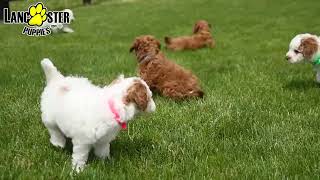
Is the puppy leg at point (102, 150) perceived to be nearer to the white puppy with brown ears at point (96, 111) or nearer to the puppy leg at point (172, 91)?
the white puppy with brown ears at point (96, 111)

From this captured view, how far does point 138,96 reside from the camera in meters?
5.16

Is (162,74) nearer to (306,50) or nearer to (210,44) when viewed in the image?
(306,50)

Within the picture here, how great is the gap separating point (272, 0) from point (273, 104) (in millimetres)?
23879

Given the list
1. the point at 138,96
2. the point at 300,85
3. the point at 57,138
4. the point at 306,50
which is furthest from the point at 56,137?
A: the point at 300,85

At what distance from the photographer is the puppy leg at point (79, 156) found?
5.21m

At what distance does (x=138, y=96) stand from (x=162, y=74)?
13.1 ft

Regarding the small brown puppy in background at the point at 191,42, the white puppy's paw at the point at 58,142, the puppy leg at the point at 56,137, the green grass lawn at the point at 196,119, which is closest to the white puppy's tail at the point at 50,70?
the puppy leg at the point at 56,137

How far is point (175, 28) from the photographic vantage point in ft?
71.9

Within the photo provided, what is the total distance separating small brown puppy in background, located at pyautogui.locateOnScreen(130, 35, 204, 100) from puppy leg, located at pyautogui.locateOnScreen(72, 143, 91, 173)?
352 centimetres

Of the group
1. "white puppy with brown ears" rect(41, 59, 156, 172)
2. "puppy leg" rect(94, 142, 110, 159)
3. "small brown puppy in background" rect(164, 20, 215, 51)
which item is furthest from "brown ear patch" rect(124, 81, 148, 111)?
"small brown puppy in background" rect(164, 20, 215, 51)

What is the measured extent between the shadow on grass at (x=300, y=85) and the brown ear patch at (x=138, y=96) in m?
4.91

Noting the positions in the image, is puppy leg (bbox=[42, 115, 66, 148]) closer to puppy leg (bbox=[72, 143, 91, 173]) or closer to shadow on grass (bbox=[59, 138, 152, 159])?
shadow on grass (bbox=[59, 138, 152, 159])

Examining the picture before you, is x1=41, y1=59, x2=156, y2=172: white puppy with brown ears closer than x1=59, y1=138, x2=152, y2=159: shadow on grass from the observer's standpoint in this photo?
Yes

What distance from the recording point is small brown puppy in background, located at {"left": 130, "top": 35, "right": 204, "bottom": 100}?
8.63 m
